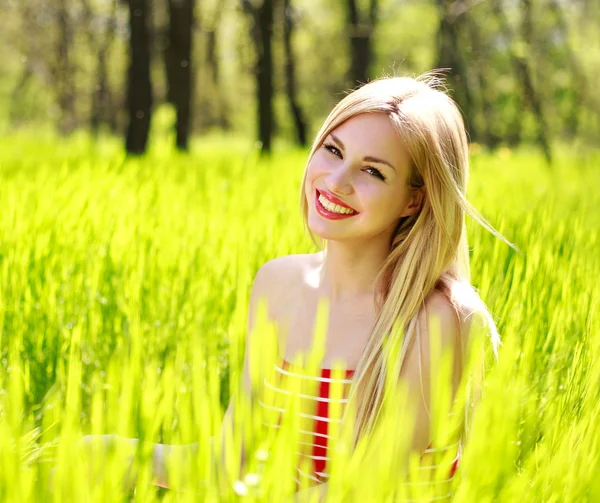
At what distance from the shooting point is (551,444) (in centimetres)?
103

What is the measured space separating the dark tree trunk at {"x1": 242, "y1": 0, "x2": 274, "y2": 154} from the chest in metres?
5.75

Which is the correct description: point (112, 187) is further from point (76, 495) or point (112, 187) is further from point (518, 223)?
point (76, 495)

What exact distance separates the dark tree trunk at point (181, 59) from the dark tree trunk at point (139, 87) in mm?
559

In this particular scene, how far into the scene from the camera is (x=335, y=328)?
1420mm

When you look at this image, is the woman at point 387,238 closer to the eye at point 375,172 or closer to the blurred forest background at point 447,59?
the eye at point 375,172

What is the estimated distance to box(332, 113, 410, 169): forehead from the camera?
4.59 ft

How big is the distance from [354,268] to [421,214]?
164 mm

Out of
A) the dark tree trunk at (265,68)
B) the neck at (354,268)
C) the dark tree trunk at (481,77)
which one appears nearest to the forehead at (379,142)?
the neck at (354,268)

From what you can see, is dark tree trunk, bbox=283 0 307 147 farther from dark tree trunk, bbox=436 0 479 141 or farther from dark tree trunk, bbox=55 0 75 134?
dark tree trunk, bbox=436 0 479 141

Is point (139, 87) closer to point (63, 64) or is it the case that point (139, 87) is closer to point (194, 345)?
point (194, 345)

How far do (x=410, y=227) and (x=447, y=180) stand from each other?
0.38 ft

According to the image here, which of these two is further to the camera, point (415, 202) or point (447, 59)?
point (447, 59)

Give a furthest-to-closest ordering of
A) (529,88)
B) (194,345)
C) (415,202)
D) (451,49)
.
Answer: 1. (451,49)
2. (529,88)
3. (415,202)
4. (194,345)

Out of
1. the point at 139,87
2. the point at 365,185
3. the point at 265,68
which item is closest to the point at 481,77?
the point at 365,185
